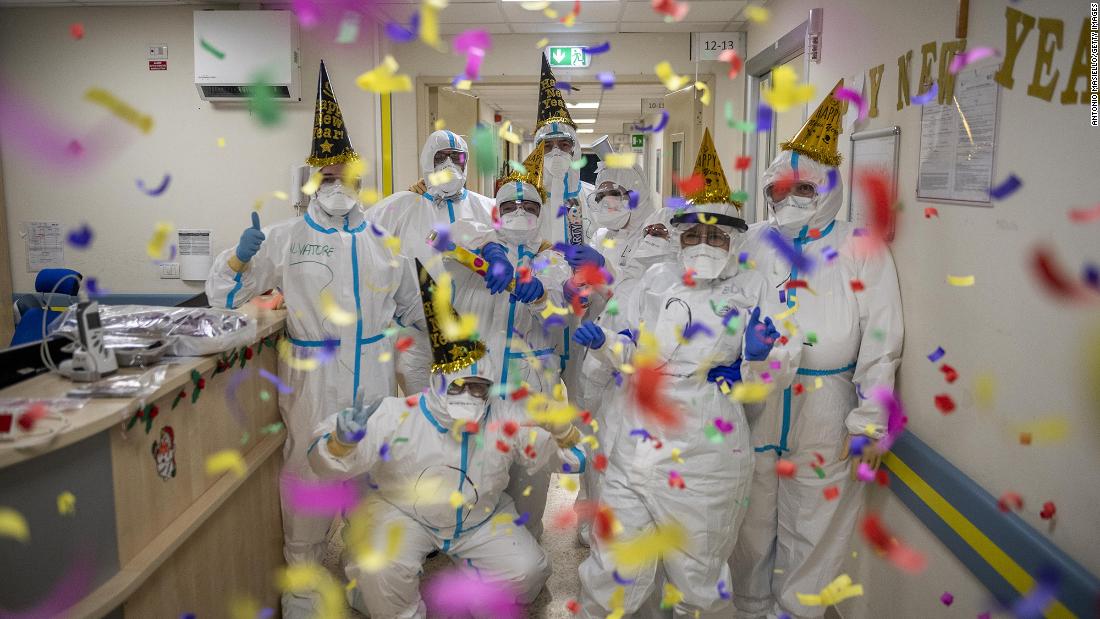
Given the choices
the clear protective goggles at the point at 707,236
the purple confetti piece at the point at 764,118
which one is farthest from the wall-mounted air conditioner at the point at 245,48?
the clear protective goggles at the point at 707,236

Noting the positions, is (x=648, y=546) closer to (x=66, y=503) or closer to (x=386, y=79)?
(x=66, y=503)

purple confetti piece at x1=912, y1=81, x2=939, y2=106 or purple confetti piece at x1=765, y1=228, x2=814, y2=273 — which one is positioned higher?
purple confetti piece at x1=912, y1=81, x2=939, y2=106

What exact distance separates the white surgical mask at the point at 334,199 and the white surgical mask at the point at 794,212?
62.9 inches

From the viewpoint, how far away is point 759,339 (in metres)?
2.33

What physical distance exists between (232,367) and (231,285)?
50cm

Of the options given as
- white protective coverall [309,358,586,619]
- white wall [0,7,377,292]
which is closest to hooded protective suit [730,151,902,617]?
white protective coverall [309,358,586,619]

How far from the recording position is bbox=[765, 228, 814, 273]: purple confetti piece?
2631mm

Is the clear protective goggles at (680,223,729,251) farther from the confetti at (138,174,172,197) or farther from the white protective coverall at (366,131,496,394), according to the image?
the confetti at (138,174,172,197)

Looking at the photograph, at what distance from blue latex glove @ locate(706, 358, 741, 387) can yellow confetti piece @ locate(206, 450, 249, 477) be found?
1.55 meters

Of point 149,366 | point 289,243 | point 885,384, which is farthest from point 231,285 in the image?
point 885,384

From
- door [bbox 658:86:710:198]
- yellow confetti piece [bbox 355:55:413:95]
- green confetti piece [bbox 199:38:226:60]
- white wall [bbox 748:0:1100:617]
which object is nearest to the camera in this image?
white wall [bbox 748:0:1100:617]

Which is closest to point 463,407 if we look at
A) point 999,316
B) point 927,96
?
point 999,316

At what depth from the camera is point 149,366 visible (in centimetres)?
216

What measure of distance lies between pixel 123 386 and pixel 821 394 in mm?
2062
